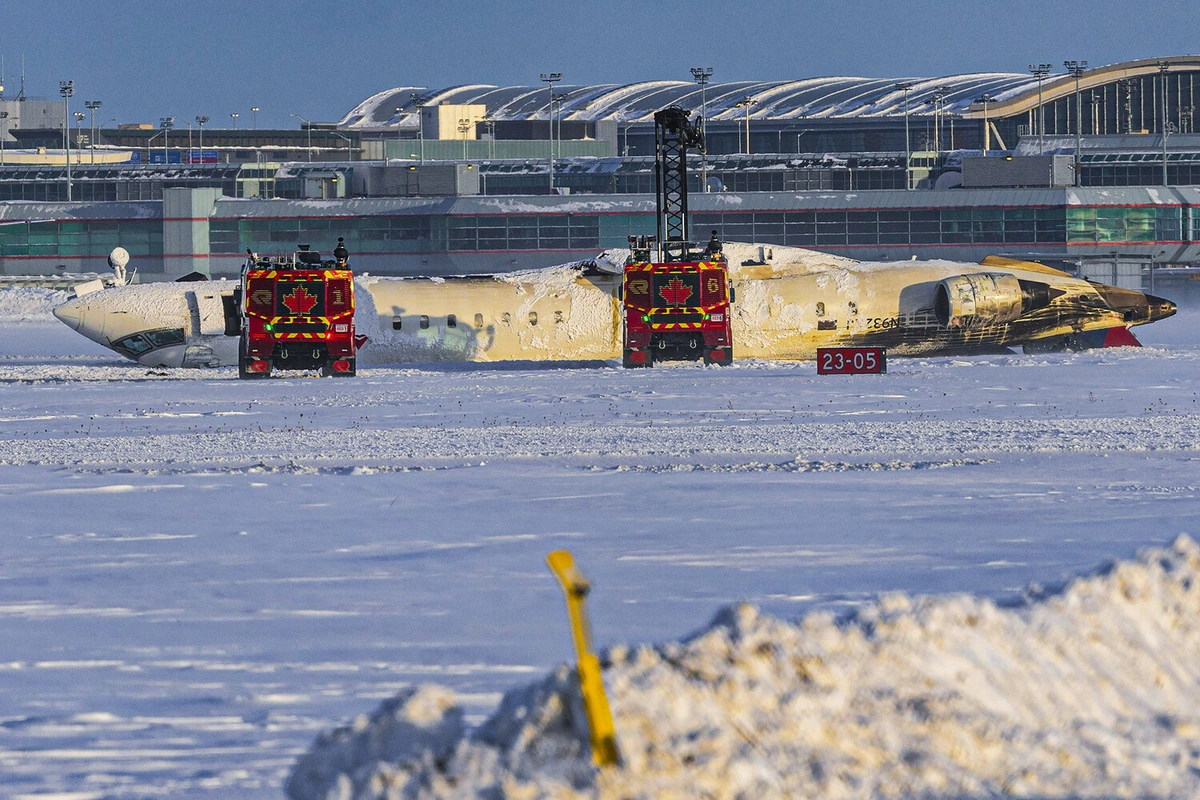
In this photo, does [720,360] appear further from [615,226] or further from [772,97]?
[772,97]

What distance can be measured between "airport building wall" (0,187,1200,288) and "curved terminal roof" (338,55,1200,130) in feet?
174

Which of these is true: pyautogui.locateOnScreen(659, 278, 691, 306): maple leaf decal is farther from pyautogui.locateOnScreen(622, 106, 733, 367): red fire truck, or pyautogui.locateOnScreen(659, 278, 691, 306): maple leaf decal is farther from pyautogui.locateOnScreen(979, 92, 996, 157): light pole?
pyautogui.locateOnScreen(979, 92, 996, 157): light pole

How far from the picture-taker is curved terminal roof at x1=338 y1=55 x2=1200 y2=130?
129750mm

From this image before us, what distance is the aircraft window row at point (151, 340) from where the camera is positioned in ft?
126

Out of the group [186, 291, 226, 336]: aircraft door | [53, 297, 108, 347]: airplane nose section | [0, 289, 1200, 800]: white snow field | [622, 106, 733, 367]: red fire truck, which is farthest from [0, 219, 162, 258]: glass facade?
[0, 289, 1200, 800]: white snow field

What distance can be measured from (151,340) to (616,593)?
A: 29.6m

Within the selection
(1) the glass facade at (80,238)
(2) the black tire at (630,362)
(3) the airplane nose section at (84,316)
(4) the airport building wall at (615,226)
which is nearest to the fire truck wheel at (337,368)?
(3) the airplane nose section at (84,316)

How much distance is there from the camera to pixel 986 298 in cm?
3794

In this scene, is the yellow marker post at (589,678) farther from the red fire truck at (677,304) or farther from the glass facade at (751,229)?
the glass facade at (751,229)

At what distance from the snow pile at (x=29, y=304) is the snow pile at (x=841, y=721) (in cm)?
5820

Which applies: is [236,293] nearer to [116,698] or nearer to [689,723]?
[116,698]

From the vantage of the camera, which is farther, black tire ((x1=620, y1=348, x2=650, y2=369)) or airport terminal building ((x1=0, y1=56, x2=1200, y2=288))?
airport terminal building ((x1=0, y1=56, x2=1200, y2=288))

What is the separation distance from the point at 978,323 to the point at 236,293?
19.0 metres

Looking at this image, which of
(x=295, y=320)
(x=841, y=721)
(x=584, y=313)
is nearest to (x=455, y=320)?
(x=584, y=313)
